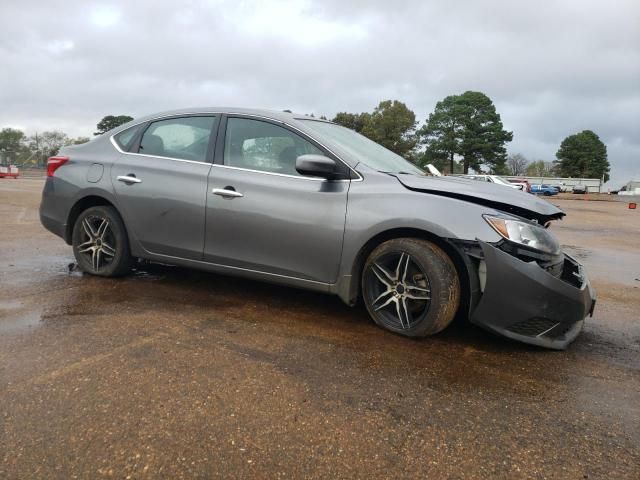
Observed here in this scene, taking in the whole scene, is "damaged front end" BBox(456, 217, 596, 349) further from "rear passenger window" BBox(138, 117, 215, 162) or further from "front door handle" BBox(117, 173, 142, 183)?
"front door handle" BBox(117, 173, 142, 183)

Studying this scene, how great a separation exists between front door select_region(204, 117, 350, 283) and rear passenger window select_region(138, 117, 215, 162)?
0.69 ft

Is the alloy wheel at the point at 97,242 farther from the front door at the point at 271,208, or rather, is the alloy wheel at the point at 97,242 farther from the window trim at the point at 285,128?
the window trim at the point at 285,128

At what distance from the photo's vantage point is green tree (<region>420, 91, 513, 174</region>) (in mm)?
69000

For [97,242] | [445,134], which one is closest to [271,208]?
[97,242]

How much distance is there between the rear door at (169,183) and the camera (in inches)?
151

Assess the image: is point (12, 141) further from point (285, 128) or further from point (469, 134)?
point (285, 128)

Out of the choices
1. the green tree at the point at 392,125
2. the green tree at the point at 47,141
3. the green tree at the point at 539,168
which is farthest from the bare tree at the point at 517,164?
the green tree at the point at 47,141

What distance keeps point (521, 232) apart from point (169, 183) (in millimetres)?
2700

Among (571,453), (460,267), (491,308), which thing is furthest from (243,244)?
(571,453)

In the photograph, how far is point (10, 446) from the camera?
1.83m

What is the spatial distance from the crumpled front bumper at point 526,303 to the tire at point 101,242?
3.03m

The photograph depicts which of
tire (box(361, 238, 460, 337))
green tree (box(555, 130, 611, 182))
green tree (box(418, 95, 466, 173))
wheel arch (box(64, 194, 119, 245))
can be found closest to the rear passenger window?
wheel arch (box(64, 194, 119, 245))

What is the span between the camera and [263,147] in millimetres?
3732

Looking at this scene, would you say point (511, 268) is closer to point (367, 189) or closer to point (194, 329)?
point (367, 189)
